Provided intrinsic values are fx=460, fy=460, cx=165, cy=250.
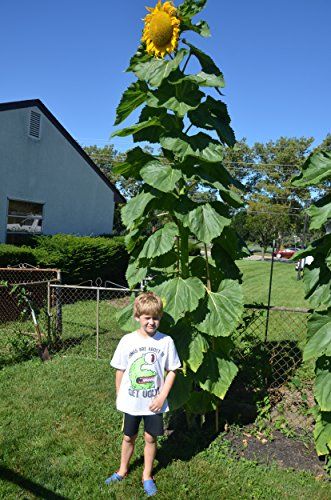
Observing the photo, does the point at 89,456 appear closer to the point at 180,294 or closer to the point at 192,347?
the point at 192,347

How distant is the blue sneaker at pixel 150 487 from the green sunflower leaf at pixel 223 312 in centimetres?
115

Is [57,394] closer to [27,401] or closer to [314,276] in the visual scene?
[27,401]

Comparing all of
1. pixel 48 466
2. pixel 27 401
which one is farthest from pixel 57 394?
pixel 48 466

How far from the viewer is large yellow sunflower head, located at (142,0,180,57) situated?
10.8ft

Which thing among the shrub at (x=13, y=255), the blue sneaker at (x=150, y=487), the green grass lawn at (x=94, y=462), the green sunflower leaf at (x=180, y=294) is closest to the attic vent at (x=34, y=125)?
the shrub at (x=13, y=255)

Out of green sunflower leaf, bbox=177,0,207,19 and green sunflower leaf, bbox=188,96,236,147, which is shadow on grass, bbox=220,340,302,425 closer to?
green sunflower leaf, bbox=188,96,236,147

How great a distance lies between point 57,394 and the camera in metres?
5.09

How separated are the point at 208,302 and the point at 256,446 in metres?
1.36

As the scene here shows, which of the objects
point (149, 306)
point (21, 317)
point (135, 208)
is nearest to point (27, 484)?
point (149, 306)

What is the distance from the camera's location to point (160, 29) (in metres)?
3.30

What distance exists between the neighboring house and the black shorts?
8977mm

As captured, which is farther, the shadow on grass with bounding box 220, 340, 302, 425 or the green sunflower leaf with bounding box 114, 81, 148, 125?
the shadow on grass with bounding box 220, 340, 302, 425

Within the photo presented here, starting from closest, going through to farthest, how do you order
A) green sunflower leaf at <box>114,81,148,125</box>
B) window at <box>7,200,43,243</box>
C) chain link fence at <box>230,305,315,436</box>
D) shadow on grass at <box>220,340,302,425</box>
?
1. green sunflower leaf at <box>114,81,148,125</box>
2. chain link fence at <box>230,305,315,436</box>
3. shadow on grass at <box>220,340,302,425</box>
4. window at <box>7,200,43,243</box>

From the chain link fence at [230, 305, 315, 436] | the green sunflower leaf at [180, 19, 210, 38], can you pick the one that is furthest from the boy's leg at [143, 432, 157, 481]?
the green sunflower leaf at [180, 19, 210, 38]
